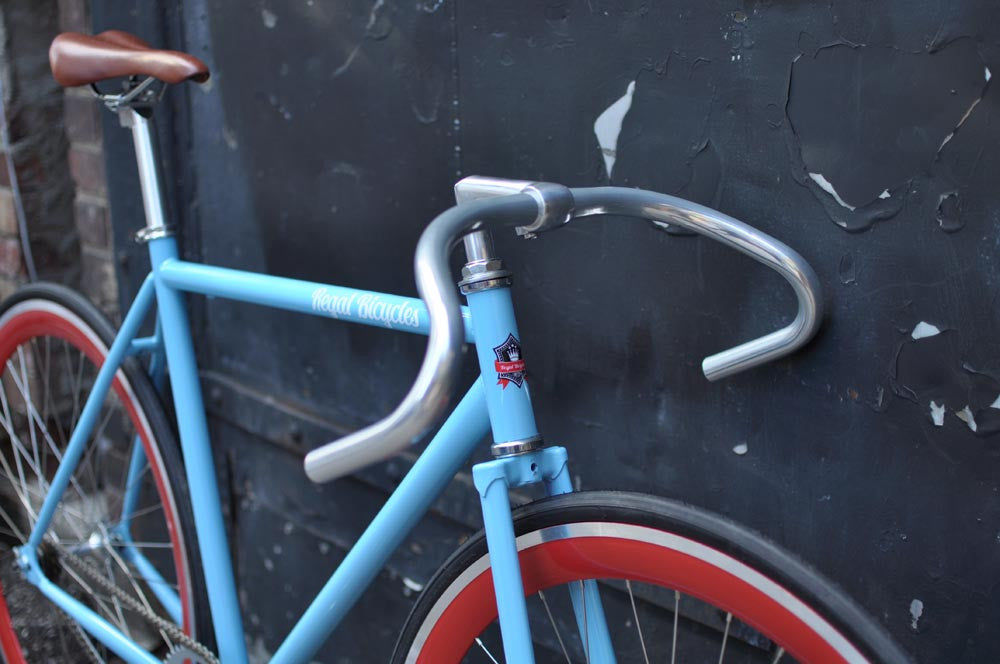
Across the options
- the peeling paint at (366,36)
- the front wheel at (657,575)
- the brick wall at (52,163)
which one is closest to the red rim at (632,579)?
the front wheel at (657,575)

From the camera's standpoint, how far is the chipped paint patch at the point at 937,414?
1.11 m

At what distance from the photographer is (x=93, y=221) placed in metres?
2.45

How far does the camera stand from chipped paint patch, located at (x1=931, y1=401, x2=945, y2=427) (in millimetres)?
1109

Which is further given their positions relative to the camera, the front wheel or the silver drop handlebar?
the front wheel

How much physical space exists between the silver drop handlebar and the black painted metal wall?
0.56 ft

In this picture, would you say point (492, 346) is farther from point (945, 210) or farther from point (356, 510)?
point (356, 510)

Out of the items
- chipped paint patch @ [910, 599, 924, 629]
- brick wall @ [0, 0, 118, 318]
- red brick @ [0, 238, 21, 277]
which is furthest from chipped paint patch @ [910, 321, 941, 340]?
red brick @ [0, 238, 21, 277]

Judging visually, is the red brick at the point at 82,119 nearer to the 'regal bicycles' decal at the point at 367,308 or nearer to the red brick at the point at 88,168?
the red brick at the point at 88,168

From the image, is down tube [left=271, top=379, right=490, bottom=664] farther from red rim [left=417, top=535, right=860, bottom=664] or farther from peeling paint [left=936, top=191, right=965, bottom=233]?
peeling paint [left=936, top=191, right=965, bottom=233]

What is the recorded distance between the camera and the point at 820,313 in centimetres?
105

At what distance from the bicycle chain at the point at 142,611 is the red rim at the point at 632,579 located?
605mm

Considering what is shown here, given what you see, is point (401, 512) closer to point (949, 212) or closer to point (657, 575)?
point (657, 575)

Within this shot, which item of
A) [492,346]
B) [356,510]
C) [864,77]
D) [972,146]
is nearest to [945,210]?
[972,146]

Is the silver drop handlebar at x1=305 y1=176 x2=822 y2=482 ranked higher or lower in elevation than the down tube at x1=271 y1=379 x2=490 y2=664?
higher
